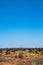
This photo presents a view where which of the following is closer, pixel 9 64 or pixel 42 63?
pixel 42 63

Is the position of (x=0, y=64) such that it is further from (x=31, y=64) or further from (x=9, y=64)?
(x=31, y=64)

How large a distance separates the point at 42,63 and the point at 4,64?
472 centimetres

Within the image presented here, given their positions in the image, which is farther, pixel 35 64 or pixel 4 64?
pixel 4 64

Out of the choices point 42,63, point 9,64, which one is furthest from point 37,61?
point 9,64

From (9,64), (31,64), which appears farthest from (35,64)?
(9,64)

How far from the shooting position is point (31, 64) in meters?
21.3

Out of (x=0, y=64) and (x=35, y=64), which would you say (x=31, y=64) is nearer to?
(x=35, y=64)

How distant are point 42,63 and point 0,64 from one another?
519 centimetres

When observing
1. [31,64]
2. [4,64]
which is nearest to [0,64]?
[4,64]

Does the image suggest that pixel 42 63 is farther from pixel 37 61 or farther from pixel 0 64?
pixel 0 64

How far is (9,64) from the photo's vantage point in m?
24.1

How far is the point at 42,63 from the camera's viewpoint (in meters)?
22.2

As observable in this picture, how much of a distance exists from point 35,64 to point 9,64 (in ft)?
13.1

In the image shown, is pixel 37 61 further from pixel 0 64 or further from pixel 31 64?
pixel 0 64
